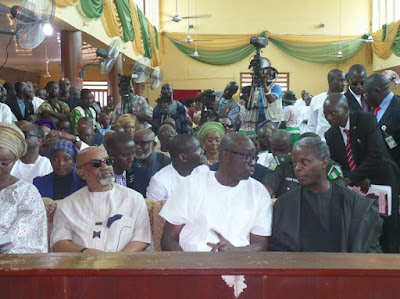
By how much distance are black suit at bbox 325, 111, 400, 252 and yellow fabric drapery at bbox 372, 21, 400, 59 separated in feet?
40.2

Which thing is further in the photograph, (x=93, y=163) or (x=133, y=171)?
(x=133, y=171)

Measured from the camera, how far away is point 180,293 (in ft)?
4.27

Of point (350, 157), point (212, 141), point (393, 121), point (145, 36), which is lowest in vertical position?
point (350, 157)

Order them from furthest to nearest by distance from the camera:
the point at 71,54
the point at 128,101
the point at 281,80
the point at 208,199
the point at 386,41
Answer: the point at 281,80 → the point at 386,41 → the point at 71,54 → the point at 128,101 → the point at 208,199

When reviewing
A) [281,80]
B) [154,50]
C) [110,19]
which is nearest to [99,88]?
[154,50]

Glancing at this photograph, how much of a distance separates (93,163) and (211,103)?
13.6 ft

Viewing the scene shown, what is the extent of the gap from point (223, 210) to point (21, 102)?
4.65 meters

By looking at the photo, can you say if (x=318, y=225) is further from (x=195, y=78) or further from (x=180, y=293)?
(x=195, y=78)

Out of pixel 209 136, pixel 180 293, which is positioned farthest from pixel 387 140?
pixel 180 293

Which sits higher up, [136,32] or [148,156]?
[136,32]

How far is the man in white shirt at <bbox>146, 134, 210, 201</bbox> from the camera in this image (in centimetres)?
338

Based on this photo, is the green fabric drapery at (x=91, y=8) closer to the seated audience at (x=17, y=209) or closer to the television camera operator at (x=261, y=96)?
the television camera operator at (x=261, y=96)

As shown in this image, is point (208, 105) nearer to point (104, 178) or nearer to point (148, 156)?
point (148, 156)

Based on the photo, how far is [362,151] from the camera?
3508 mm
